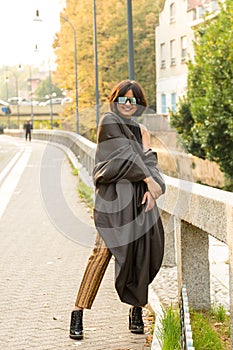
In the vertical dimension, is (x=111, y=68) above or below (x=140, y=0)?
below

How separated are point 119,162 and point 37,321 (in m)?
1.64

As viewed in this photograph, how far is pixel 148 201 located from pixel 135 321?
954 millimetres

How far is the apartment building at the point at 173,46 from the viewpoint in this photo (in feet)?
176

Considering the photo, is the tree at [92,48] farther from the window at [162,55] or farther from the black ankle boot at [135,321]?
the black ankle boot at [135,321]

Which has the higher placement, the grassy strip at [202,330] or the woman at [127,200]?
the woman at [127,200]

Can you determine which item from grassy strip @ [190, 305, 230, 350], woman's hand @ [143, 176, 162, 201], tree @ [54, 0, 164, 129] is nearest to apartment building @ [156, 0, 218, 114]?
tree @ [54, 0, 164, 129]

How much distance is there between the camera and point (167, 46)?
193ft

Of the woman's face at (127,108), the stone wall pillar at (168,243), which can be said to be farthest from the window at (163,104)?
the woman's face at (127,108)

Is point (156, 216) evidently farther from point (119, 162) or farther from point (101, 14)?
point (101, 14)

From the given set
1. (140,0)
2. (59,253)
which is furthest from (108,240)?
(140,0)

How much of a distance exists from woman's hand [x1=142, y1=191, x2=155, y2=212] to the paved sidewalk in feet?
3.03

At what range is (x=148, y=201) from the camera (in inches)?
244

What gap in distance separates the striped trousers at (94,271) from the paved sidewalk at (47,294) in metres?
0.29

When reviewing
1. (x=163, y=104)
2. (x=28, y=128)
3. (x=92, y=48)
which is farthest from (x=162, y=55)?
(x=28, y=128)
